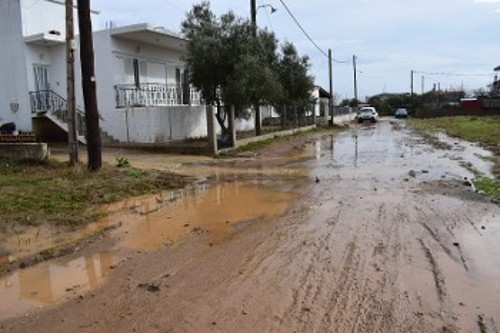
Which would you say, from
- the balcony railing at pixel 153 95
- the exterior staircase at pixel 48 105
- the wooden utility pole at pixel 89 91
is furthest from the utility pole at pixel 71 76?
the balcony railing at pixel 153 95

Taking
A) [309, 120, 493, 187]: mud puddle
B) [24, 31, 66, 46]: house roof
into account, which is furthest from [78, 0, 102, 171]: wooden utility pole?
[24, 31, 66, 46]: house roof

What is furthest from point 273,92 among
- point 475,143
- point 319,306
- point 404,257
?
point 319,306

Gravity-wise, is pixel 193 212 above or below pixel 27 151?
below

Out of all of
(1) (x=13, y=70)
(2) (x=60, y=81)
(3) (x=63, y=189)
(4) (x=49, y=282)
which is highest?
(1) (x=13, y=70)

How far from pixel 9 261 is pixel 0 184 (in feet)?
17.1

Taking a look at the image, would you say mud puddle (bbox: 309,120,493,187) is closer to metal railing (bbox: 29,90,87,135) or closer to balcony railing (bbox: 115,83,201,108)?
balcony railing (bbox: 115,83,201,108)

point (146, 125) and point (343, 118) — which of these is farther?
point (343, 118)

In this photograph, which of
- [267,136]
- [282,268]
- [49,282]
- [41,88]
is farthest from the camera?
[267,136]

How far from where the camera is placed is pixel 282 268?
6.44m

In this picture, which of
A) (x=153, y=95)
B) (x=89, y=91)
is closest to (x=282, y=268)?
(x=89, y=91)

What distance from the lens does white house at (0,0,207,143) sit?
2298 centimetres

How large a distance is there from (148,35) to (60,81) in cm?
467

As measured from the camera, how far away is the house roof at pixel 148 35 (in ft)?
75.1

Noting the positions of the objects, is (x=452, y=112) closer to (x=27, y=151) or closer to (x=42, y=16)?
(x=42, y=16)
